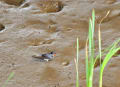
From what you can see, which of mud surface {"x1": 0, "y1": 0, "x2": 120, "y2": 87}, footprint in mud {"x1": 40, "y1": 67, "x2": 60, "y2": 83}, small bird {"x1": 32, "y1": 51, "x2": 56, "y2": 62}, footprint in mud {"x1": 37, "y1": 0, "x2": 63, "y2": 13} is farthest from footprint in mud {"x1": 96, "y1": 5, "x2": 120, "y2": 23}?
footprint in mud {"x1": 40, "y1": 67, "x2": 60, "y2": 83}

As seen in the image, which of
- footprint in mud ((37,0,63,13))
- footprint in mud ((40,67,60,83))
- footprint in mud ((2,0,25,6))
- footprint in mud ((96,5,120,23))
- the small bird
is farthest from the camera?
footprint in mud ((2,0,25,6))

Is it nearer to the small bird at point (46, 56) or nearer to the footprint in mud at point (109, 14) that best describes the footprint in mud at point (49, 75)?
the small bird at point (46, 56)

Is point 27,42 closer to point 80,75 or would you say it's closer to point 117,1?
point 80,75

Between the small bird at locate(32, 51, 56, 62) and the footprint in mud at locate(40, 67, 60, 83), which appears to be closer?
the footprint in mud at locate(40, 67, 60, 83)

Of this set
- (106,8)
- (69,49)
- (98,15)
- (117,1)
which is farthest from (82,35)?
(117,1)

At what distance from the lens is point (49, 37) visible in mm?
2564

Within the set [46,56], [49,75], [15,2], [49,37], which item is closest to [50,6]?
[15,2]

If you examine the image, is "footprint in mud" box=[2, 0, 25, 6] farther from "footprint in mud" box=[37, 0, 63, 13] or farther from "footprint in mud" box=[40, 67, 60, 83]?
"footprint in mud" box=[40, 67, 60, 83]

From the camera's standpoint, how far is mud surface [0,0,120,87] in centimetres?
201

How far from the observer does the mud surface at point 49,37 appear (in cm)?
201

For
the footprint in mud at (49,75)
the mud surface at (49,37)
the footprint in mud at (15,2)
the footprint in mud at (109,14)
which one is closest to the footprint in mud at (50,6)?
the mud surface at (49,37)

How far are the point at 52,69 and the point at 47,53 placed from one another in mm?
239

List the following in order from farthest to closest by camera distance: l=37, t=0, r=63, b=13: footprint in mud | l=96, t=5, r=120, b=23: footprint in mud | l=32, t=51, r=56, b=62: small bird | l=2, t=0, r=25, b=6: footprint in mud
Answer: l=2, t=0, r=25, b=6: footprint in mud, l=37, t=0, r=63, b=13: footprint in mud, l=96, t=5, r=120, b=23: footprint in mud, l=32, t=51, r=56, b=62: small bird

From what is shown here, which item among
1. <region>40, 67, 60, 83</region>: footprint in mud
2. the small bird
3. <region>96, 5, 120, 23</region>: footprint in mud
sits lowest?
<region>40, 67, 60, 83</region>: footprint in mud
